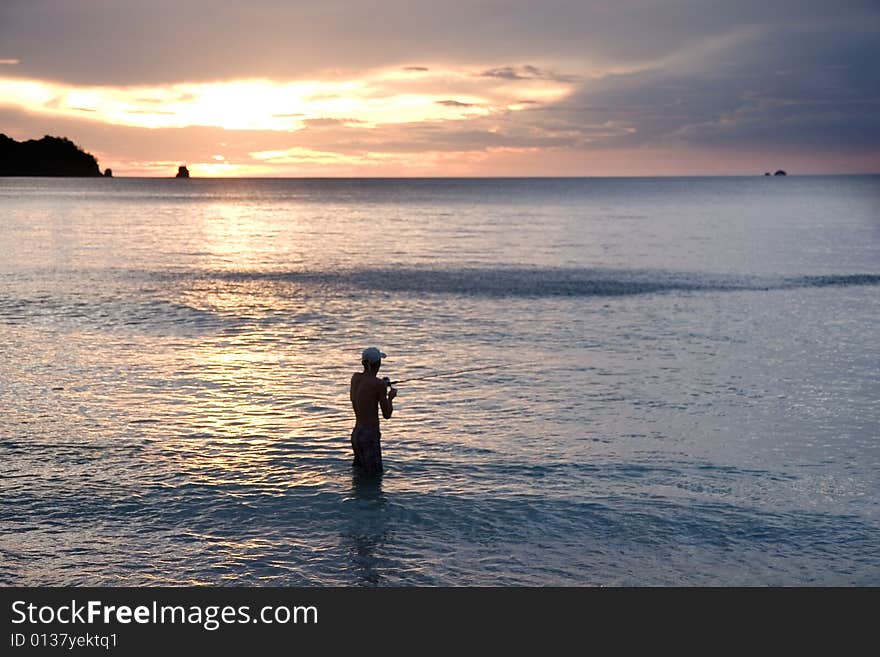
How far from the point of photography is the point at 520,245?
6906 centimetres

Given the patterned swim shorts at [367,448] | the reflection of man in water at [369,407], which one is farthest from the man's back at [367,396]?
the patterned swim shorts at [367,448]

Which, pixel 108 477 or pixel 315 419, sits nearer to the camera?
pixel 108 477

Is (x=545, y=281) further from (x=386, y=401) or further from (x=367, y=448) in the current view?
(x=386, y=401)

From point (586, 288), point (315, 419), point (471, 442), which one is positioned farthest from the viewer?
point (586, 288)

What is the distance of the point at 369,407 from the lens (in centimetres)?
1424

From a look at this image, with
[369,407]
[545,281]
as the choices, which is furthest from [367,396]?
[545,281]

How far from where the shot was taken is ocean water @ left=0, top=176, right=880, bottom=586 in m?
11.8

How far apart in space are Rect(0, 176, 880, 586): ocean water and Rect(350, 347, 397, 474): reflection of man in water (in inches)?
18.7

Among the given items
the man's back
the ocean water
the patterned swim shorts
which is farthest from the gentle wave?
the man's back

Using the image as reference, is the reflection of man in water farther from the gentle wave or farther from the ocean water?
the gentle wave

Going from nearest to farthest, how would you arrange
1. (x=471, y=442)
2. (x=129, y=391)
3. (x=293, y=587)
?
(x=293, y=587) → (x=471, y=442) → (x=129, y=391)

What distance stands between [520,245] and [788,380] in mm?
46857
